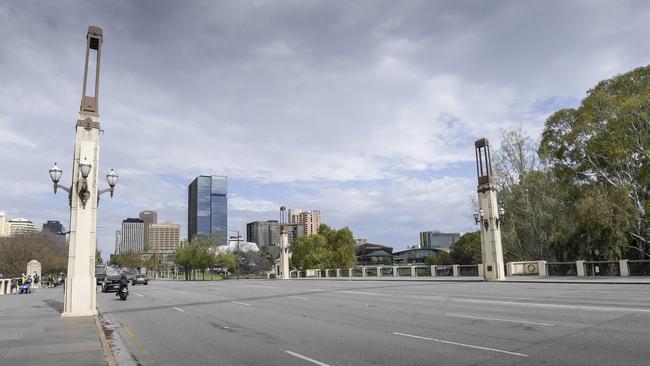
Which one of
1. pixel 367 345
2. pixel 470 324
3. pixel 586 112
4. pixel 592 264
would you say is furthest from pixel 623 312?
pixel 586 112

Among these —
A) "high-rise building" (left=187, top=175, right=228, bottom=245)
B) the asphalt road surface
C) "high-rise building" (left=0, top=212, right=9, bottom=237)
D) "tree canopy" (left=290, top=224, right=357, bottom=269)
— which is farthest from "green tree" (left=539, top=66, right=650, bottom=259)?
"high-rise building" (left=0, top=212, right=9, bottom=237)

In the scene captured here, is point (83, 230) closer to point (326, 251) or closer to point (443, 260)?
point (326, 251)

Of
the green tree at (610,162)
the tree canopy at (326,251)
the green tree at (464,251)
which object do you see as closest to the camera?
the green tree at (610,162)

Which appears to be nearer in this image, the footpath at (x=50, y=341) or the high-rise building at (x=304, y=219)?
the footpath at (x=50, y=341)

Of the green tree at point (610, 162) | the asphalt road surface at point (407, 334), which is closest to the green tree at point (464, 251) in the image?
the green tree at point (610, 162)

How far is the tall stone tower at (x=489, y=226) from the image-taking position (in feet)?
125

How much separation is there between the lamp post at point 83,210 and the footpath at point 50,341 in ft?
4.08

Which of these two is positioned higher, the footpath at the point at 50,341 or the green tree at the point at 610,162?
the green tree at the point at 610,162

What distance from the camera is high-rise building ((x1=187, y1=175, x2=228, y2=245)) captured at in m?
166

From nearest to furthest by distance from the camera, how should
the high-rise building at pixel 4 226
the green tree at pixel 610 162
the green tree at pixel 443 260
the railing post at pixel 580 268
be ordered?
the railing post at pixel 580 268 < the green tree at pixel 610 162 < the green tree at pixel 443 260 < the high-rise building at pixel 4 226

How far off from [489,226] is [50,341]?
1318 inches

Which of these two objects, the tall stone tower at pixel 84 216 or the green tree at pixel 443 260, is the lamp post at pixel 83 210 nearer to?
the tall stone tower at pixel 84 216

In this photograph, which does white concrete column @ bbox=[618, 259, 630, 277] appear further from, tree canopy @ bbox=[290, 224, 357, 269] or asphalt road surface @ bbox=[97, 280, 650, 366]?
tree canopy @ bbox=[290, 224, 357, 269]

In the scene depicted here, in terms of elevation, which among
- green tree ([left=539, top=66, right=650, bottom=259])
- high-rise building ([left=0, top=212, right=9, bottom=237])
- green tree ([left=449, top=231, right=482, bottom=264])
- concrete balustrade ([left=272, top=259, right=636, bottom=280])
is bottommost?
concrete balustrade ([left=272, top=259, right=636, bottom=280])
